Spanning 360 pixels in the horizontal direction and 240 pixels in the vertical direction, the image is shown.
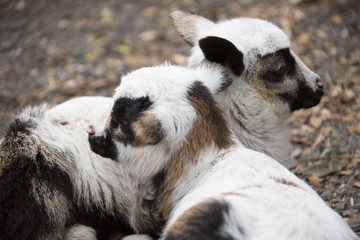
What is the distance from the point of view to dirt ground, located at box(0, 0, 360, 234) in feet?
22.0

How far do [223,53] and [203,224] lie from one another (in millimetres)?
1876

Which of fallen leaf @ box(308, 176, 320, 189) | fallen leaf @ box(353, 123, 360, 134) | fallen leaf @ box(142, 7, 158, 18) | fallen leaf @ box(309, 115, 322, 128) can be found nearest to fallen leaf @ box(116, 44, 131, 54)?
fallen leaf @ box(142, 7, 158, 18)

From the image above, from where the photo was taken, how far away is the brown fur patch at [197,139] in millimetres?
3686

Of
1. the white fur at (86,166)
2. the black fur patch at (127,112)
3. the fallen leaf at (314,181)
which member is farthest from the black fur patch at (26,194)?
the fallen leaf at (314,181)

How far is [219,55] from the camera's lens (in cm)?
438

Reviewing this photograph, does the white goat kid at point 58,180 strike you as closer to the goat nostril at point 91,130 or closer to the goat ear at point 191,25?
the goat nostril at point 91,130

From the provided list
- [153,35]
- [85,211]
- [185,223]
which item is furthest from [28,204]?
[153,35]

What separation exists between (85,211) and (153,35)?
180 inches

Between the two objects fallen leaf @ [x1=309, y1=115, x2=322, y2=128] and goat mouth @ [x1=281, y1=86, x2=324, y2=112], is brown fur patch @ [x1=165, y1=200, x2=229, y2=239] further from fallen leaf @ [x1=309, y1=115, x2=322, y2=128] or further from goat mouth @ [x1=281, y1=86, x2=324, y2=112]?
fallen leaf @ [x1=309, y1=115, x2=322, y2=128]

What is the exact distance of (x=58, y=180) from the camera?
390cm

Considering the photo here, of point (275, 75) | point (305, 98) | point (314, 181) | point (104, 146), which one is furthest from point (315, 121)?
point (104, 146)

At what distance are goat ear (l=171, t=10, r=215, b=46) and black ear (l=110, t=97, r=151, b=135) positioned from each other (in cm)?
171

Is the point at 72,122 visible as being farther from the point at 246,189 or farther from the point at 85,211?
the point at 246,189

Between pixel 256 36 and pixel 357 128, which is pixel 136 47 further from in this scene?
pixel 256 36
